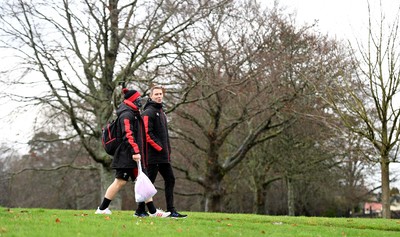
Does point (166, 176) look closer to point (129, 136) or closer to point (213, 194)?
point (129, 136)

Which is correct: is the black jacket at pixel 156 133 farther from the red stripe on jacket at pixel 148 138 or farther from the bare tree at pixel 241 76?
the bare tree at pixel 241 76

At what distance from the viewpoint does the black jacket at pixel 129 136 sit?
30.0 feet

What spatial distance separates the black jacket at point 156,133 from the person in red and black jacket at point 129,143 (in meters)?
0.11

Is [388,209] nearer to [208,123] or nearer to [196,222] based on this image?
[196,222]

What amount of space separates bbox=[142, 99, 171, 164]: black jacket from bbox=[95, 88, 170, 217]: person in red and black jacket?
0.36 feet

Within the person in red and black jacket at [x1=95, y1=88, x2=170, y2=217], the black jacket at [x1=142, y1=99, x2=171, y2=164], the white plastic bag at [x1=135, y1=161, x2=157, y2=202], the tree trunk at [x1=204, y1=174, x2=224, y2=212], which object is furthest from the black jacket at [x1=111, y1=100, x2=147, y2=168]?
the tree trunk at [x1=204, y1=174, x2=224, y2=212]

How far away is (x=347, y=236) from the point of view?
820cm

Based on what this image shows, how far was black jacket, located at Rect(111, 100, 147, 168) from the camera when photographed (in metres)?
9.15

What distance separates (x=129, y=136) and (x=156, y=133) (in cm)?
70

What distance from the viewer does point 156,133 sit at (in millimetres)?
9672

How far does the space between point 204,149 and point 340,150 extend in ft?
22.2

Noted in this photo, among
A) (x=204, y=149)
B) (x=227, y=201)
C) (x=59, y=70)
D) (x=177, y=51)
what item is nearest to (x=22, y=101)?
(x=59, y=70)

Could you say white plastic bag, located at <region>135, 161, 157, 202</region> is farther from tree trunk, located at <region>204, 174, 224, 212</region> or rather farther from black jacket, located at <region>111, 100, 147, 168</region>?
tree trunk, located at <region>204, 174, 224, 212</region>

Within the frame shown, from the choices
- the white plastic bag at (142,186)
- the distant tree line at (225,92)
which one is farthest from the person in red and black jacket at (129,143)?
the distant tree line at (225,92)
